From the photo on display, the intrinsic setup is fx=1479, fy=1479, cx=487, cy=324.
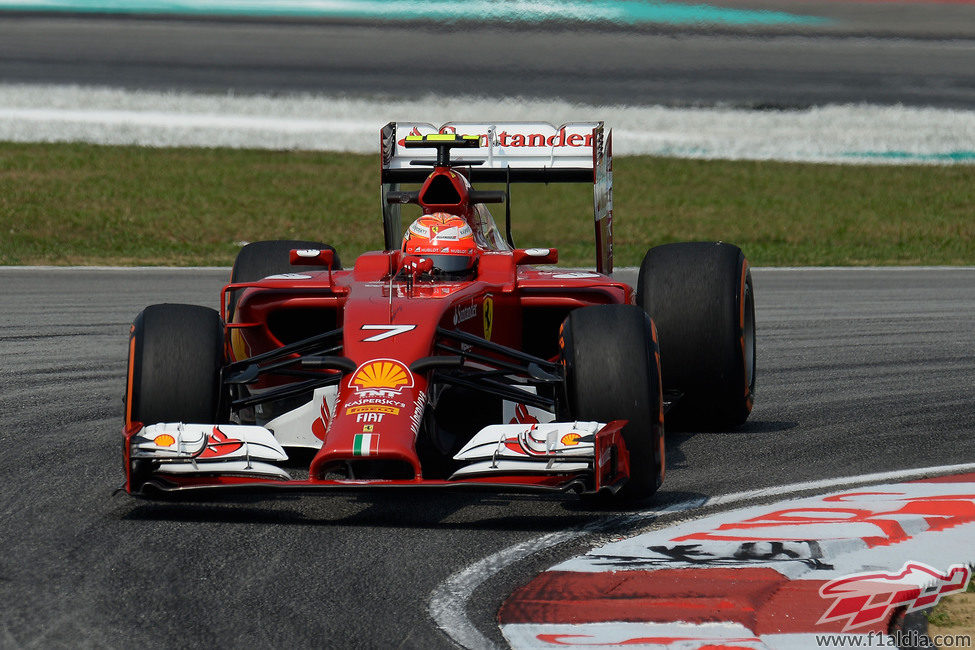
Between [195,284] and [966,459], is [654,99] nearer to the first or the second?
[195,284]

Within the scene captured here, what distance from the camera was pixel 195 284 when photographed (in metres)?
15.2

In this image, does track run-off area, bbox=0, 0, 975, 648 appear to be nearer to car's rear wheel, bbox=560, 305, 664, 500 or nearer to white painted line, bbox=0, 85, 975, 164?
white painted line, bbox=0, 85, 975, 164

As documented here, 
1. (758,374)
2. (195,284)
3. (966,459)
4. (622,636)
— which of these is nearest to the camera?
(622,636)

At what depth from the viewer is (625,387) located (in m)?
6.15

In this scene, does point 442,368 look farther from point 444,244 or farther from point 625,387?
point 444,244

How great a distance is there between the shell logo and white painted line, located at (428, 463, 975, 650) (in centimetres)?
90

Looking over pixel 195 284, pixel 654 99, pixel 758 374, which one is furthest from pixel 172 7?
pixel 758 374

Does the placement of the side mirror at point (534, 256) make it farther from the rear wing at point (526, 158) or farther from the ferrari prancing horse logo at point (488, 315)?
the rear wing at point (526, 158)

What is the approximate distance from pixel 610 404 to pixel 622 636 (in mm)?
1726

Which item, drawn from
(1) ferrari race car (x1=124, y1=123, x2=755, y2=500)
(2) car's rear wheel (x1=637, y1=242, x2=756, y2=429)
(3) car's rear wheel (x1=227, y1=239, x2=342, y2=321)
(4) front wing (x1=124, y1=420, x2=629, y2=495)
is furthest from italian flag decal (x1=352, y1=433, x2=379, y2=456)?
(3) car's rear wheel (x1=227, y1=239, x2=342, y2=321)

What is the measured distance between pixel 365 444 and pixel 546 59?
19.5m

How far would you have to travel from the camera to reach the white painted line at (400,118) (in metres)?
23.7

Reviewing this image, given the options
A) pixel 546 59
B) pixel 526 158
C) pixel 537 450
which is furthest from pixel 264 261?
pixel 546 59

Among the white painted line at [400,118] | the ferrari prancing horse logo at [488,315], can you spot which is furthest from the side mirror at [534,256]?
the white painted line at [400,118]
